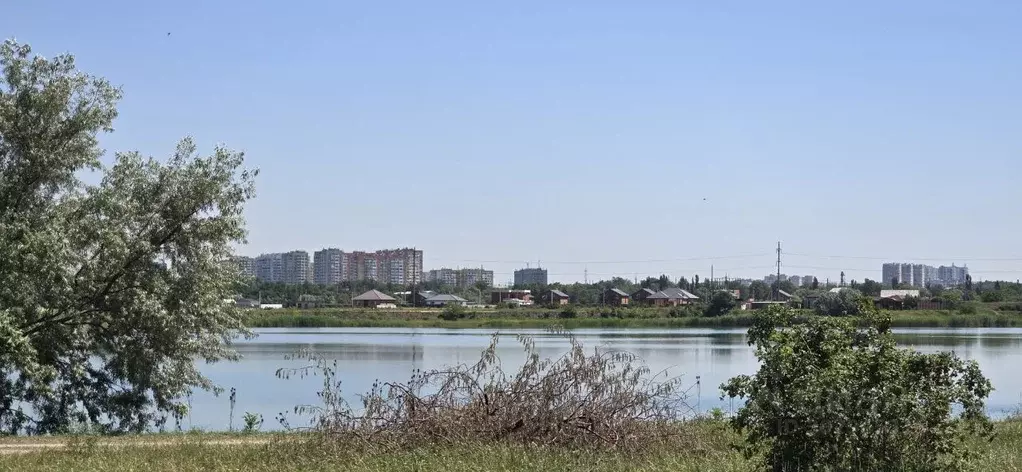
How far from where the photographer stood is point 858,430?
1165 centimetres

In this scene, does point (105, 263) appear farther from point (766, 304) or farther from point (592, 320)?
point (592, 320)

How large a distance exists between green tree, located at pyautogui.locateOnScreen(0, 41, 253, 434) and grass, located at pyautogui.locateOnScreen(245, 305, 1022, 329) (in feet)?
222

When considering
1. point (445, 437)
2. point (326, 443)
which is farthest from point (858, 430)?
point (326, 443)

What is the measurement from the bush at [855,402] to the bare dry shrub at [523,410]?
3.58m

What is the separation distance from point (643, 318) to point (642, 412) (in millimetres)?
90392

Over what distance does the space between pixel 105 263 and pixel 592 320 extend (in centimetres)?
7471

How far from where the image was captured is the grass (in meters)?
97.4

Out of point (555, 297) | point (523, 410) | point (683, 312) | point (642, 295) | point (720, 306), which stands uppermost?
point (642, 295)

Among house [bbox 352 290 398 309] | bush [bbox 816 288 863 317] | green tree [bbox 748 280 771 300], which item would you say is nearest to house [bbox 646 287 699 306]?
green tree [bbox 748 280 771 300]

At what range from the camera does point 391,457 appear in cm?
1471

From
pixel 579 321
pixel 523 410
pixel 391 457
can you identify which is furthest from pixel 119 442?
pixel 579 321

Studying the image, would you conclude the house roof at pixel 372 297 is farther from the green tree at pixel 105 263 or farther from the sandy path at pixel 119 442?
the sandy path at pixel 119 442

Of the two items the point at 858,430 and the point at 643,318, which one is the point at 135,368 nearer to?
the point at 858,430

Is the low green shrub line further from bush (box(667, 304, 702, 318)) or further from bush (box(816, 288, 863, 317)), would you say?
bush (box(816, 288, 863, 317))
